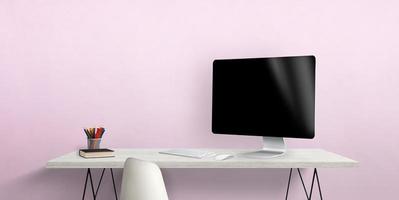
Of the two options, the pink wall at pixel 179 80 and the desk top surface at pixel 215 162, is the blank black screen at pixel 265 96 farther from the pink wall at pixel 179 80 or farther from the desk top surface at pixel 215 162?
the pink wall at pixel 179 80

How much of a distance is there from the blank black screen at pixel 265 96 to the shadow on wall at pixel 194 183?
45 centimetres

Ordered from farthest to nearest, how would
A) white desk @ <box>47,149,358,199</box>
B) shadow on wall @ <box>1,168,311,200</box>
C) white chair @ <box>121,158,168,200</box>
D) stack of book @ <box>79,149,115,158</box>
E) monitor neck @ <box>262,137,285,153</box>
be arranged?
shadow on wall @ <box>1,168,311,200</box>
monitor neck @ <box>262,137,285,153</box>
stack of book @ <box>79,149,115,158</box>
white desk @ <box>47,149,358,199</box>
white chair @ <box>121,158,168,200</box>

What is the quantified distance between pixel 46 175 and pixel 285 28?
1.89m

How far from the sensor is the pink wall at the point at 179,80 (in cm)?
294

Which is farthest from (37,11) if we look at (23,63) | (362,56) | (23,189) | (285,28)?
(362,56)

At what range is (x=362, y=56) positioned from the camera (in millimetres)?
2945

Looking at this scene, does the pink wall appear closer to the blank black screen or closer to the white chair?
the blank black screen

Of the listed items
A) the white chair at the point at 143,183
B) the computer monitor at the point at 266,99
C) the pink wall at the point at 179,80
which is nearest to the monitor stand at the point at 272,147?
the computer monitor at the point at 266,99

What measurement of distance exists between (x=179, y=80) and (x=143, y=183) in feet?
5.48

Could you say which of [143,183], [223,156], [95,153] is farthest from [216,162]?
[143,183]

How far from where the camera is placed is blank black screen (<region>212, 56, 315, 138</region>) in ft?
8.05

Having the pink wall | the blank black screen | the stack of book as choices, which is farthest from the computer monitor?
the stack of book

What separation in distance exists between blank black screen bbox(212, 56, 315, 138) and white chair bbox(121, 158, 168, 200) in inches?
49.1

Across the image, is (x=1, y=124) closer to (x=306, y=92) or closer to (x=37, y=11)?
(x=37, y=11)
